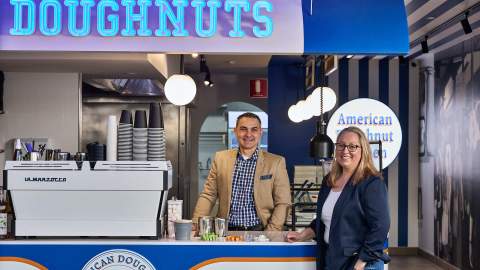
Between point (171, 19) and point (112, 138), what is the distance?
0.74m

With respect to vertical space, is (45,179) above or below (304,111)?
below

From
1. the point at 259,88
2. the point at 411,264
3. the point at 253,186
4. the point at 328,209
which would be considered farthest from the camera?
the point at 259,88

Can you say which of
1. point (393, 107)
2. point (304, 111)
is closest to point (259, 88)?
point (393, 107)

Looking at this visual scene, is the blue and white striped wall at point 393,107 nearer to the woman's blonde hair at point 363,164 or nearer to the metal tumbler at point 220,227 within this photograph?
the metal tumbler at point 220,227

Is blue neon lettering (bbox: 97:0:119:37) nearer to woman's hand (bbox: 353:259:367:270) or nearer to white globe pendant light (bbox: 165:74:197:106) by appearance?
woman's hand (bbox: 353:259:367:270)

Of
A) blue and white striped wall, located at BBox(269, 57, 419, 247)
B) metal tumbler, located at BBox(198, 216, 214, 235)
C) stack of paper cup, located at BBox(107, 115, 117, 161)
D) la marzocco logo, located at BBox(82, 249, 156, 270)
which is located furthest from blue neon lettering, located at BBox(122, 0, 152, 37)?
blue and white striped wall, located at BBox(269, 57, 419, 247)

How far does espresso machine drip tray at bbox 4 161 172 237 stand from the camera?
3.54 metres

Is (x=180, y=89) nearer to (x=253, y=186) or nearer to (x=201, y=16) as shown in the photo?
(x=253, y=186)

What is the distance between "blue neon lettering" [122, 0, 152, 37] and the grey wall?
381 centimetres

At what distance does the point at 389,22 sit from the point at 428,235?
258 inches

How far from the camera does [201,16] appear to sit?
3.63 meters

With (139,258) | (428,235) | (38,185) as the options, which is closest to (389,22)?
(139,258)

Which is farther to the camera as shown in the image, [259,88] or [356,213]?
[259,88]

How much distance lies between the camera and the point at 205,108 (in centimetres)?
1225
